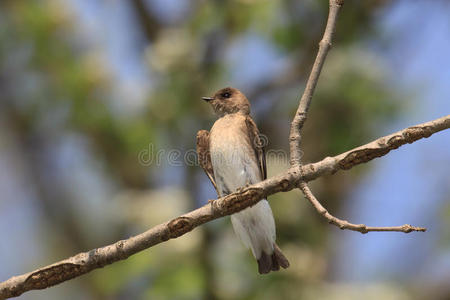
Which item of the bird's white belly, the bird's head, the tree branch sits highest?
the bird's head

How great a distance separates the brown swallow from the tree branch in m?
2.28

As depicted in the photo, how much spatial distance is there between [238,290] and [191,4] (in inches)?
168

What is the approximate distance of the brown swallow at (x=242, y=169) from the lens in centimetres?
576

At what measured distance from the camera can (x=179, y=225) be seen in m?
3.38

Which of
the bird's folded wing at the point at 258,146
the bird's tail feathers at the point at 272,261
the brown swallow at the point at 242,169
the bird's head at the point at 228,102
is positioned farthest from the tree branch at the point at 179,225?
the bird's head at the point at 228,102

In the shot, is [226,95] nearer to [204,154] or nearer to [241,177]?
[204,154]

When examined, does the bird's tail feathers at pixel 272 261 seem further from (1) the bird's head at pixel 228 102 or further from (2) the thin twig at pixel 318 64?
(2) the thin twig at pixel 318 64

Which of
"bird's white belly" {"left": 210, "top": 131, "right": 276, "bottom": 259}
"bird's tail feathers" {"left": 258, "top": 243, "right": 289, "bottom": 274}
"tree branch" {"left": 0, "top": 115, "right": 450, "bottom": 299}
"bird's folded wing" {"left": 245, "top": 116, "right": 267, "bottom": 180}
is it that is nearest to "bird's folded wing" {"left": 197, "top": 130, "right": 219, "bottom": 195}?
"bird's white belly" {"left": 210, "top": 131, "right": 276, "bottom": 259}

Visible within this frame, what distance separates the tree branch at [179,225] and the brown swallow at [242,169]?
228 centimetres

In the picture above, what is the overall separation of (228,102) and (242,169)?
1.16 meters

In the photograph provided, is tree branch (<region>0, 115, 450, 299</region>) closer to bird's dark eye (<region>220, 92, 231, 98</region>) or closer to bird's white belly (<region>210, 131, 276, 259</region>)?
bird's white belly (<region>210, 131, 276, 259</region>)

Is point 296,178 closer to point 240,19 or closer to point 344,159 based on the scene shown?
point 344,159

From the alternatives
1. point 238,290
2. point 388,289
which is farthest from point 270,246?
point 388,289

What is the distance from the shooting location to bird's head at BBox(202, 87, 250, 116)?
667cm
